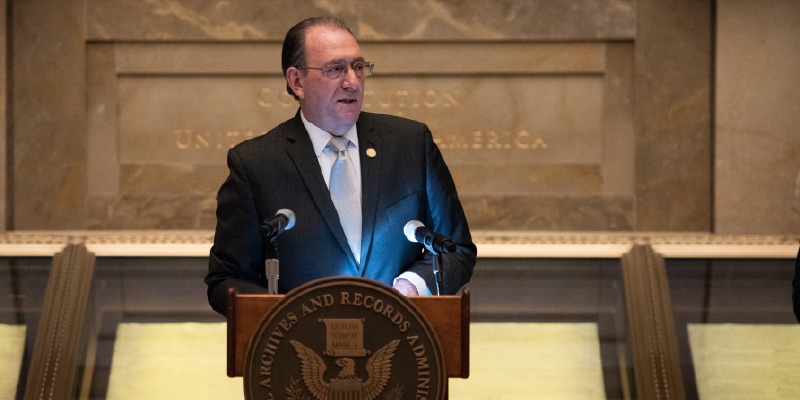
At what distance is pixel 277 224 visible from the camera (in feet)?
6.10

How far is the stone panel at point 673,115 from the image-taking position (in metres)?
6.91

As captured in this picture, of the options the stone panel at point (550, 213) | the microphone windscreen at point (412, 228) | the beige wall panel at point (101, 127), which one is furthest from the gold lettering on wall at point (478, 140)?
the microphone windscreen at point (412, 228)

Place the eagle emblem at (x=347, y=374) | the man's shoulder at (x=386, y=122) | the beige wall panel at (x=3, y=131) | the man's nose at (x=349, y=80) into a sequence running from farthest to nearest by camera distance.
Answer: the beige wall panel at (x=3, y=131) → the man's shoulder at (x=386, y=122) → the man's nose at (x=349, y=80) → the eagle emblem at (x=347, y=374)

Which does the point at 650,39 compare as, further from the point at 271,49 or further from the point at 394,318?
the point at 394,318

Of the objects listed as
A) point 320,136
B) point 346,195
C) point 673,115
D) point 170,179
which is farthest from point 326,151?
point 673,115

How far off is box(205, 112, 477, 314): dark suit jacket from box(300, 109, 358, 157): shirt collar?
0.06 ft

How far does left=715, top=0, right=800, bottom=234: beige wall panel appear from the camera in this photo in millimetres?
6734

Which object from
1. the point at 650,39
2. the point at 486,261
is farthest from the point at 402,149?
the point at 650,39

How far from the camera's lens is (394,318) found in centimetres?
174

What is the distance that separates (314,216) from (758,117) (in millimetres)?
5734

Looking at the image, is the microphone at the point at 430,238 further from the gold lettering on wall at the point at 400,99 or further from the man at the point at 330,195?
the gold lettering on wall at the point at 400,99

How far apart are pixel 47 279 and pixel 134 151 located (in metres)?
3.39

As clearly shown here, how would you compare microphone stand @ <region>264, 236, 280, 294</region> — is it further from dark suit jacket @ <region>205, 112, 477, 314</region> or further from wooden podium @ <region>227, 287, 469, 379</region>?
dark suit jacket @ <region>205, 112, 477, 314</region>

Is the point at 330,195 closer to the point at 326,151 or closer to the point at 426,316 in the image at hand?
the point at 326,151
